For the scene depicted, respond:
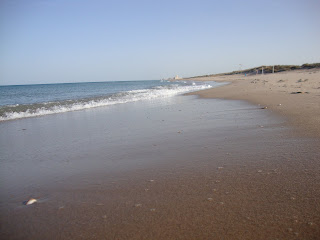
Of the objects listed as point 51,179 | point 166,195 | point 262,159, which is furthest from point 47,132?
point 262,159

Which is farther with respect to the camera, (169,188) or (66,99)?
(66,99)

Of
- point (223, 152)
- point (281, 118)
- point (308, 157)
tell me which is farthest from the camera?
point (281, 118)

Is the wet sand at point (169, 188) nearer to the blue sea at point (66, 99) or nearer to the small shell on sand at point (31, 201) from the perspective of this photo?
the small shell on sand at point (31, 201)

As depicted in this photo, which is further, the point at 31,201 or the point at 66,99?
the point at 66,99

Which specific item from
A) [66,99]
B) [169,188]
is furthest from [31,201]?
[66,99]

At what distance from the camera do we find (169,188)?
2.45 meters

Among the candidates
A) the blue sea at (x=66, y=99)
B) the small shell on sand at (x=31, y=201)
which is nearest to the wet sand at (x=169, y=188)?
the small shell on sand at (x=31, y=201)

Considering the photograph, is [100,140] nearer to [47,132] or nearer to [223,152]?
[47,132]

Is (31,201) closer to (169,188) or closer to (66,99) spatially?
(169,188)

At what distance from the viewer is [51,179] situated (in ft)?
9.71

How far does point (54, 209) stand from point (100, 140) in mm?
2656

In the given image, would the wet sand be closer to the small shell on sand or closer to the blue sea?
the small shell on sand

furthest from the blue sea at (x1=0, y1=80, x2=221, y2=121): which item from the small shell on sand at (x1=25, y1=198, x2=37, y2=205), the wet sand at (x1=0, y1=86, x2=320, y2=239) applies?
the small shell on sand at (x1=25, y1=198, x2=37, y2=205)

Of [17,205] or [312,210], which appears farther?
[17,205]
